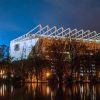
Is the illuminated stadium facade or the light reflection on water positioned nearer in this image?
the light reflection on water

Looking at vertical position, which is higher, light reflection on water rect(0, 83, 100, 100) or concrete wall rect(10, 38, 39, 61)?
Result: concrete wall rect(10, 38, 39, 61)

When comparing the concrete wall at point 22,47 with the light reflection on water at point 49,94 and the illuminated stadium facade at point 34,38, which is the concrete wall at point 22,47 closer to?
the illuminated stadium facade at point 34,38

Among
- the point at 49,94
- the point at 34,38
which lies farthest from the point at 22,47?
the point at 49,94

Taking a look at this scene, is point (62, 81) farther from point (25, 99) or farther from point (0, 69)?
point (25, 99)

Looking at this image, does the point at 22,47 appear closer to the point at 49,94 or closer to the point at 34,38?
the point at 34,38

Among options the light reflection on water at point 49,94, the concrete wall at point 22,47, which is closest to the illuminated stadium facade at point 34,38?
the concrete wall at point 22,47

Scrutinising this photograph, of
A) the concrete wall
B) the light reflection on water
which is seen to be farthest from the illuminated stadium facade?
the light reflection on water

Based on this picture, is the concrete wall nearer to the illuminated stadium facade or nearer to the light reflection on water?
the illuminated stadium facade

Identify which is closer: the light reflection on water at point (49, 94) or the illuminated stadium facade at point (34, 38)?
the light reflection on water at point (49, 94)

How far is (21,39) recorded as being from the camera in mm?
140750

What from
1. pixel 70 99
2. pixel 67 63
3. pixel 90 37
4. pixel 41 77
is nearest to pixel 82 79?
pixel 67 63

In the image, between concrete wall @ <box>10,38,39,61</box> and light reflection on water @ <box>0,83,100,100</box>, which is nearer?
light reflection on water @ <box>0,83,100,100</box>

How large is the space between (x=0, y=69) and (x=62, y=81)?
2294 cm

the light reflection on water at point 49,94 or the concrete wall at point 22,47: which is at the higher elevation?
the concrete wall at point 22,47
